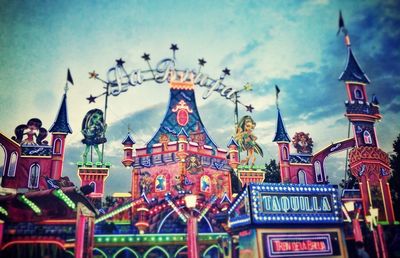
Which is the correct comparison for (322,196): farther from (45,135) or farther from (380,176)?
(45,135)

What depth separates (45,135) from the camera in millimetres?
27328

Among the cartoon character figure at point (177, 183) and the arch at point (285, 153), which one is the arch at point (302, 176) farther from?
the cartoon character figure at point (177, 183)

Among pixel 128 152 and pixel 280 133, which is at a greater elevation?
pixel 280 133

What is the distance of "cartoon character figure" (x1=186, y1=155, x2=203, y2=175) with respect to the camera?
28.6 m

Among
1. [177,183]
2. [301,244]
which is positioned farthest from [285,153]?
[301,244]

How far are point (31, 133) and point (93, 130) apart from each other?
15.7 feet

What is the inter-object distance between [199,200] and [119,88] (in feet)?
45.4

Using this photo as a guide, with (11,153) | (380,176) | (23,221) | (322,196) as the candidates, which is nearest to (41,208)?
(23,221)

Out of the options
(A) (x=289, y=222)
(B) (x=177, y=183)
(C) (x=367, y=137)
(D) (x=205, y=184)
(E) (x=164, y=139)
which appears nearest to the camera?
(A) (x=289, y=222)

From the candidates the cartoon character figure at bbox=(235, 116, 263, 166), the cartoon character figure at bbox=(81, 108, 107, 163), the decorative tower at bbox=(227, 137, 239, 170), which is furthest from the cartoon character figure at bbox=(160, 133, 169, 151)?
the cartoon character figure at bbox=(235, 116, 263, 166)

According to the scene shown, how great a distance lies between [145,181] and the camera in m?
29.0

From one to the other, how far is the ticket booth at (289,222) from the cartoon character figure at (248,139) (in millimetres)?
16644

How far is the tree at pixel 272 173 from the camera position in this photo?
47197 millimetres

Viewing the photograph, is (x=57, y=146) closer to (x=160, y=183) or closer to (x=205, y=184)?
(x=160, y=183)
